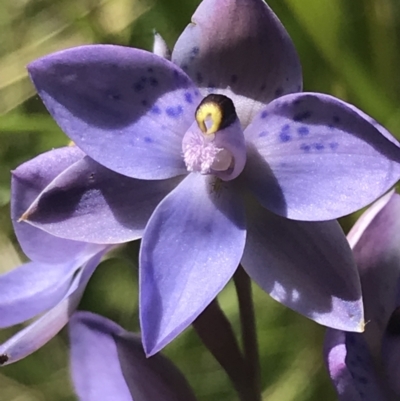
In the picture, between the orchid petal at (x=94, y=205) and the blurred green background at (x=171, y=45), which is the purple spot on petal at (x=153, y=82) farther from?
the blurred green background at (x=171, y=45)

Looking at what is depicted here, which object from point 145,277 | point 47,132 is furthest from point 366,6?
point 145,277

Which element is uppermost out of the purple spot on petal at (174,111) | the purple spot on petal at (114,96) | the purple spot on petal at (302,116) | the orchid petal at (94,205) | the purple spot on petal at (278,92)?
the purple spot on petal at (114,96)

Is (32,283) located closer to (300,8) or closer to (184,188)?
(184,188)

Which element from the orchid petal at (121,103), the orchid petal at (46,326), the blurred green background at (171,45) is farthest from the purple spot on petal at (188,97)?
the blurred green background at (171,45)

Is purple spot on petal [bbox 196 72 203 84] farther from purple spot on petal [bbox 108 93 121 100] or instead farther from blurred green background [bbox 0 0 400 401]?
blurred green background [bbox 0 0 400 401]

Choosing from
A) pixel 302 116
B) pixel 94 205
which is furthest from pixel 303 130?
pixel 94 205
